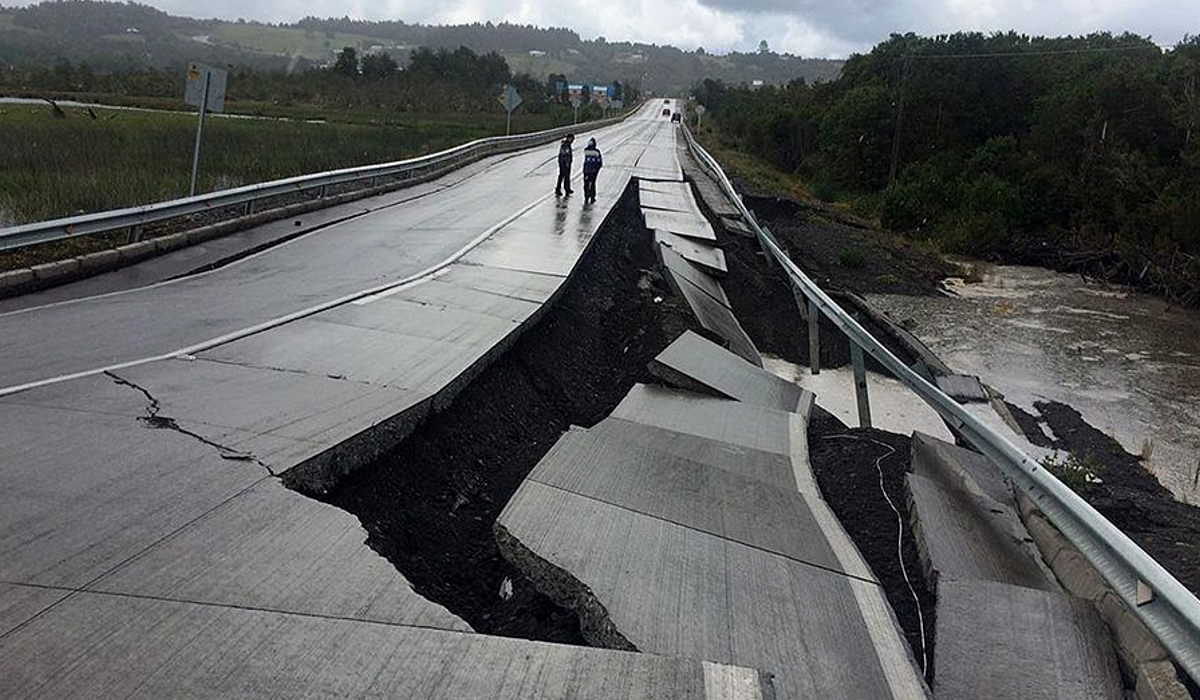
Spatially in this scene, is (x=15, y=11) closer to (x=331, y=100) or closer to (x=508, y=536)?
(x=331, y=100)

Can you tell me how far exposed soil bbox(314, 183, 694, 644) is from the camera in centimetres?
455

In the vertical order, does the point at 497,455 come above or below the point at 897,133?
below

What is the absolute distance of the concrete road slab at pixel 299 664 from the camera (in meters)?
3.06

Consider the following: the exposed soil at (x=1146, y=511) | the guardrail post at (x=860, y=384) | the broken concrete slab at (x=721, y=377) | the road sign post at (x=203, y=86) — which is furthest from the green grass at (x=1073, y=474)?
the road sign post at (x=203, y=86)

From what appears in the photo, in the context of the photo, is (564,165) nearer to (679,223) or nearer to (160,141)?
(679,223)

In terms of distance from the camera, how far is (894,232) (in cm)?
3603

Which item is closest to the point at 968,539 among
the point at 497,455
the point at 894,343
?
the point at 497,455

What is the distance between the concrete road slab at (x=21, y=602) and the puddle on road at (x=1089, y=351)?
35.7 feet

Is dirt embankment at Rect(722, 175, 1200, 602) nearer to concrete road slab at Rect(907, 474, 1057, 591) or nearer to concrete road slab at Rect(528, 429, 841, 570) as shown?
concrete road slab at Rect(907, 474, 1057, 591)

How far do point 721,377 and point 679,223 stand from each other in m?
12.8

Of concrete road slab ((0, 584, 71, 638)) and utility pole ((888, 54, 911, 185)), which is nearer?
concrete road slab ((0, 584, 71, 638))

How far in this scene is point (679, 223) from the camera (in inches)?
836

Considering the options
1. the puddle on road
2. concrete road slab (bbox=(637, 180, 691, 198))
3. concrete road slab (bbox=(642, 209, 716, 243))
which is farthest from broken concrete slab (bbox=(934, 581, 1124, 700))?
concrete road slab (bbox=(637, 180, 691, 198))

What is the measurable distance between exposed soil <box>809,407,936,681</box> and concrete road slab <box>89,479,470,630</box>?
2.45m
